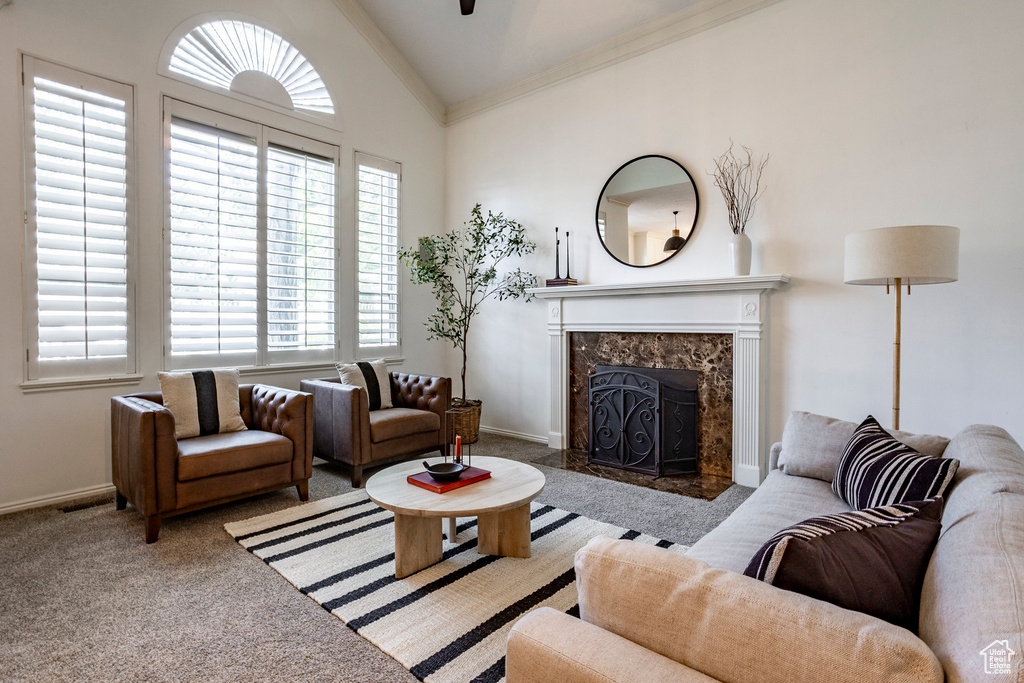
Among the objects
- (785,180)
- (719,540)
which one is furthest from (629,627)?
(785,180)

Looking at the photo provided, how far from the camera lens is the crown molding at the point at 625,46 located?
3.81 m

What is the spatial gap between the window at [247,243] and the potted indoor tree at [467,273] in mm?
918

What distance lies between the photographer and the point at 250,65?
416cm

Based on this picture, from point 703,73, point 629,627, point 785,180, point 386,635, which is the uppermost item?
point 703,73

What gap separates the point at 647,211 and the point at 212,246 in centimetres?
336

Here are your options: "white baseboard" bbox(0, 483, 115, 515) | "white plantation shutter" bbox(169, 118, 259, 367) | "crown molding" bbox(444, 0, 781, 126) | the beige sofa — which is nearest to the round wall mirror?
"crown molding" bbox(444, 0, 781, 126)

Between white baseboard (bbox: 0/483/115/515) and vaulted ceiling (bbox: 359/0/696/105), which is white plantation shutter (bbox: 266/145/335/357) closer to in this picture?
white baseboard (bbox: 0/483/115/515)

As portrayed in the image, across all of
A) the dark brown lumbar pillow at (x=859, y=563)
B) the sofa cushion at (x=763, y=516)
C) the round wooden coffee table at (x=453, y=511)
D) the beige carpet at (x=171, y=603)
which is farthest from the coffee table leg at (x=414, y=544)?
the dark brown lumbar pillow at (x=859, y=563)

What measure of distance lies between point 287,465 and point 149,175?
7.34 feet

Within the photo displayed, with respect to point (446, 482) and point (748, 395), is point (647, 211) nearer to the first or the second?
point (748, 395)

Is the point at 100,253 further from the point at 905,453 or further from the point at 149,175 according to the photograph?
the point at 905,453

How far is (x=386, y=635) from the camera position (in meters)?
1.91

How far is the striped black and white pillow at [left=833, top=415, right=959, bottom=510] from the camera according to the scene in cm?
158

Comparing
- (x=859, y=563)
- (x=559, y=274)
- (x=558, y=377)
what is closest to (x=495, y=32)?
(x=559, y=274)
